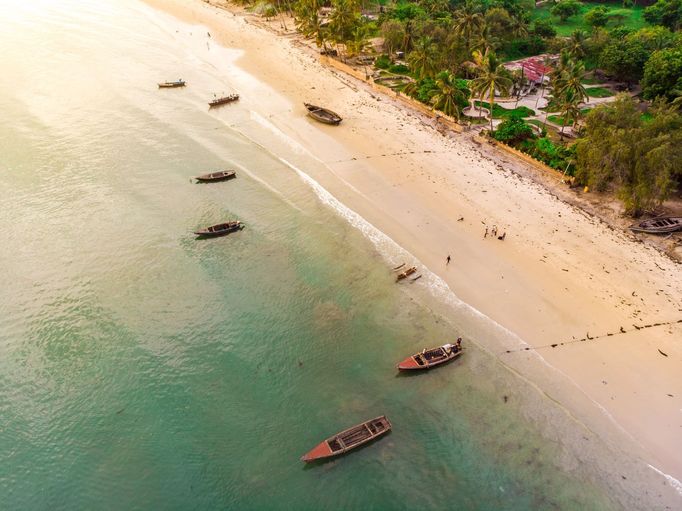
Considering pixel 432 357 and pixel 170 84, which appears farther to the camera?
pixel 170 84

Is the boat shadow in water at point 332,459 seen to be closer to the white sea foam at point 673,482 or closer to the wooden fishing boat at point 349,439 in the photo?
the wooden fishing boat at point 349,439

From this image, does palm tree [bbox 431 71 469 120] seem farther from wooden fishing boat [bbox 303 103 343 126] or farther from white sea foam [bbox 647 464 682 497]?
white sea foam [bbox 647 464 682 497]

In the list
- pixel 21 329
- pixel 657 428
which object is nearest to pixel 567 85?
pixel 657 428

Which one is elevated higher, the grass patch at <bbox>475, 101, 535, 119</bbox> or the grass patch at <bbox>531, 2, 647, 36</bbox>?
the grass patch at <bbox>531, 2, 647, 36</bbox>

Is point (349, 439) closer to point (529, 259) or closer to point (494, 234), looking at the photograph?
point (529, 259)

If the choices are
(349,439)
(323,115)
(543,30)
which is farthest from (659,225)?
(543,30)

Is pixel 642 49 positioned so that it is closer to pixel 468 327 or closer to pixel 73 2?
pixel 468 327

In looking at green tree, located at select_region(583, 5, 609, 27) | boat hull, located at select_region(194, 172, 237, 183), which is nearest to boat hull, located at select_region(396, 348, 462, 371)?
boat hull, located at select_region(194, 172, 237, 183)
